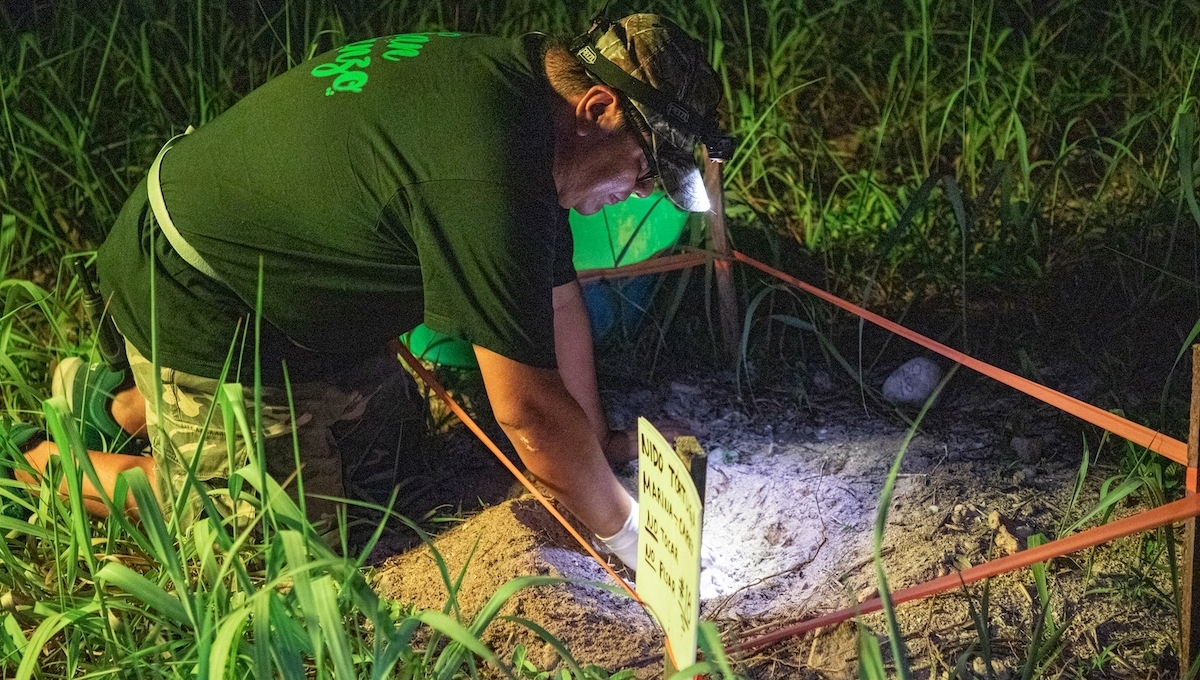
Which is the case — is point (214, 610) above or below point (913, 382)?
above

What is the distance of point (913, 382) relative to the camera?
2.05m

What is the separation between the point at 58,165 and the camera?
230 cm

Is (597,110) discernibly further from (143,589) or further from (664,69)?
(143,589)

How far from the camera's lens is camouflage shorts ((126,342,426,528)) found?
1800 mm

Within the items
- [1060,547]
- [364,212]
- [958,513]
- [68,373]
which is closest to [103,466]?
[68,373]

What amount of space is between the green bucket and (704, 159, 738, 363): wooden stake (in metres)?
0.12

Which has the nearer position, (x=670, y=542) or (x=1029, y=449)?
(x=670, y=542)

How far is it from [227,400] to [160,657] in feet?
0.98

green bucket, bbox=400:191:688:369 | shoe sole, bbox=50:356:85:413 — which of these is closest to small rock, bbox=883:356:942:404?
green bucket, bbox=400:191:688:369

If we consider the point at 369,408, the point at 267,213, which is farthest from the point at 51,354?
the point at 267,213

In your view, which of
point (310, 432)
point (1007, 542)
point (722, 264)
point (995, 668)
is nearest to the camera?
point (995, 668)

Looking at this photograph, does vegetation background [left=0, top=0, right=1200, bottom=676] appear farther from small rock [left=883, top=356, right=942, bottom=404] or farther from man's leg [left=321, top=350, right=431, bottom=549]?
man's leg [left=321, top=350, right=431, bottom=549]

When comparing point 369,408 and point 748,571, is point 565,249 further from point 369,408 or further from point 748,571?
point 748,571

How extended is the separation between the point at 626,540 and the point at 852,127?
126 centimetres
